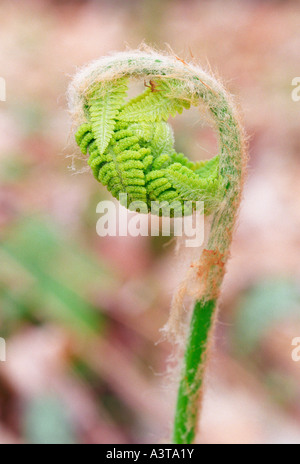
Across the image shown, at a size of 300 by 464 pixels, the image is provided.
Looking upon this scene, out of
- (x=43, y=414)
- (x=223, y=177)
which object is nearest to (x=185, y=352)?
(x=223, y=177)

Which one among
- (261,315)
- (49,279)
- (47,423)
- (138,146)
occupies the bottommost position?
(47,423)

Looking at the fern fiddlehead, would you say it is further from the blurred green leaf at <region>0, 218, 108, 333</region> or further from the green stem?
the blurred green leaf at <region>0, 218, 108, 333</region>

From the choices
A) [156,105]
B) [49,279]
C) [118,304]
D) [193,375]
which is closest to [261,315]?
[118,304]

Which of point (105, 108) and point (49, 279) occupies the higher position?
point (105, 108)

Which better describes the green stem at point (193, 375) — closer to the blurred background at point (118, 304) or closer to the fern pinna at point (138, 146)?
the fern pinna at point (138, 146)

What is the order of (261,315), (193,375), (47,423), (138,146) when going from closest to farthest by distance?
(138,146) → (193,375) → (47,423) → (261,315)

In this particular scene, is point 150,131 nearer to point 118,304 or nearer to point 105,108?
point 105,108

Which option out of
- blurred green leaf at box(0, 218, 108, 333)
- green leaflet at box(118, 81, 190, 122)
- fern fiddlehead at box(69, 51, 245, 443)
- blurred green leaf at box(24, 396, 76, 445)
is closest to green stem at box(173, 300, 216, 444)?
fern fiddlehead at box(69, 51, 245, 443)
